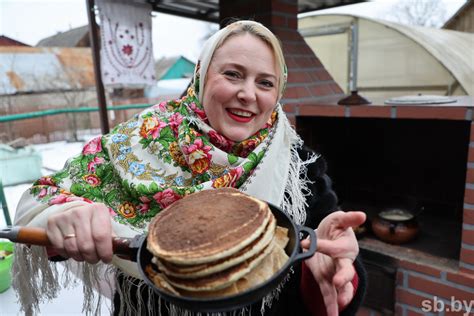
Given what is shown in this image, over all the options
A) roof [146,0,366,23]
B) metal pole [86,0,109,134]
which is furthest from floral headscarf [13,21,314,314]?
roof [146,0,366,23]

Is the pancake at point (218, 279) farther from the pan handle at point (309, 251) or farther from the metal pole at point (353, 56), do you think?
the metal pole at point (353, 56)

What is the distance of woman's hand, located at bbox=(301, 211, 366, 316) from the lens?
74 centimetres

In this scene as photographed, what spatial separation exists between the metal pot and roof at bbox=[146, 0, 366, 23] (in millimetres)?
2836

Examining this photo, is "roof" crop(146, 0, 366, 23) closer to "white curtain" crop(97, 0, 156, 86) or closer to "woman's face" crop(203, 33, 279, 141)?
"white curtain" crop(97, 0, 156, 86)

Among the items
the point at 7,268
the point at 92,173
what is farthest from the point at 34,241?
the point at 7,268

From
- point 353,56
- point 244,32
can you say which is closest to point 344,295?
point 244,32

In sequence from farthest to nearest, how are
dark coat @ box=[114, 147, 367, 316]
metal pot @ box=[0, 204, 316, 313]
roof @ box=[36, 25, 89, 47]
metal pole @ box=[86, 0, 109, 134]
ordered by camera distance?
roof @ box=[36, 25, 89, 47] < metal pole @ box=[86, 0, 109, 134] < dark coat @ box=[114, 147, 367, 316] < metal pot @ box=[0, 204, 316, 313]

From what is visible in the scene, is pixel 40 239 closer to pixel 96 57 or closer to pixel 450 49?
pixel 96 57

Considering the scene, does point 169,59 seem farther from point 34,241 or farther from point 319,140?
point 34,241

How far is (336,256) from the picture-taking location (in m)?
0.76

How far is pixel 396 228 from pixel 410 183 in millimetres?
822

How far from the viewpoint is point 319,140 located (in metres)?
2.94

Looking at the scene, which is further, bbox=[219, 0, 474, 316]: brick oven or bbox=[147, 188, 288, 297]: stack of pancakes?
bbox=[219, 0, 474, 316]: brick oven

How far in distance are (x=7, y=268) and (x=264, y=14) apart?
233 cm
